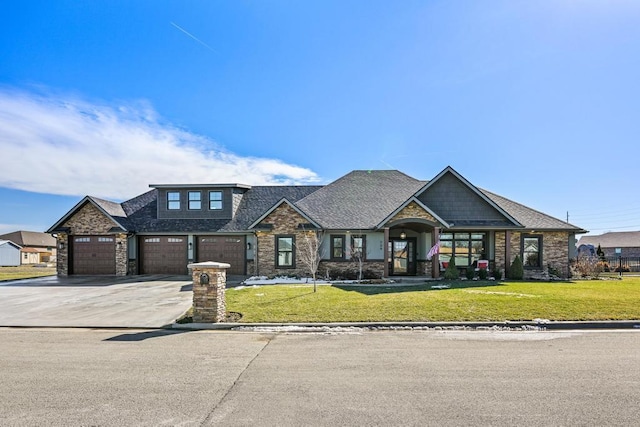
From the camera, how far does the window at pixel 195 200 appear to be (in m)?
25.2

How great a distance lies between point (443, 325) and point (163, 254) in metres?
19.8

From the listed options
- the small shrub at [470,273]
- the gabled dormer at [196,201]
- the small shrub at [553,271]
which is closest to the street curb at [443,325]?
the small shrub at [470,273]

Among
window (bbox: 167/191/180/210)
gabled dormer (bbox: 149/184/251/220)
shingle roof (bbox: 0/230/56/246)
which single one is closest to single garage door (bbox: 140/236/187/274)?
gabled dormer (bbox: 149/184/251/220)

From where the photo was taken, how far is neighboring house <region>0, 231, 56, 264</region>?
213 ft

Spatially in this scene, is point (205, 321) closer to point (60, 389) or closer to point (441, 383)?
point (60, 389)

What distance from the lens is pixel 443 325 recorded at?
995 centimetres

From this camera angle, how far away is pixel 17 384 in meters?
5.93

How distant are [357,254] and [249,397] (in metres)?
16.3

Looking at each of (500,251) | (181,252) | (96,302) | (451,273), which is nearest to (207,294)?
(96,302)

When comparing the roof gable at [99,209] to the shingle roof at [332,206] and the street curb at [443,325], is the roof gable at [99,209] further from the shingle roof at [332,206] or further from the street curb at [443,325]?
the street curb at [443,325]

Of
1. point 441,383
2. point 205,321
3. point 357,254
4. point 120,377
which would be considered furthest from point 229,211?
point 441,383

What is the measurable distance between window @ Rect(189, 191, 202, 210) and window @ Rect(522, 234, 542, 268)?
20044 mm

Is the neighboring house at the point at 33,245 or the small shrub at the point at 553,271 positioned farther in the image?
the neighboring house at the point at 33,245

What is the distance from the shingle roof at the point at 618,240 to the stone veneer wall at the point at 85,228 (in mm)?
67281
